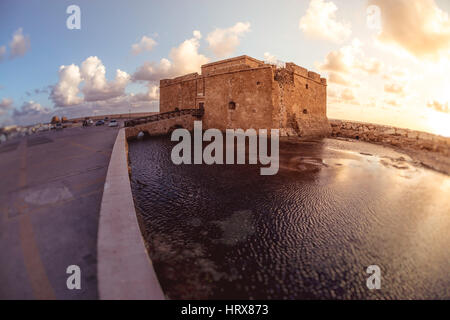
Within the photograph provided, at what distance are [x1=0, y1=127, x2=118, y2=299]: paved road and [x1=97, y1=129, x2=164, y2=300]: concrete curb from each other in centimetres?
37

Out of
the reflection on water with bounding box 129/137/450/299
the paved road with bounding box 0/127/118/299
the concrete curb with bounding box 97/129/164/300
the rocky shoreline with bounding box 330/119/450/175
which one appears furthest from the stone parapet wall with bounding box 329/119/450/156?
the paved road with bounding box 0/127/118/299

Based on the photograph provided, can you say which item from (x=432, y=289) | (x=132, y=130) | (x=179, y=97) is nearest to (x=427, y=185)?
(x=432, y=289)

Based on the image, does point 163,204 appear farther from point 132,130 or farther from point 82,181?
point 132,130

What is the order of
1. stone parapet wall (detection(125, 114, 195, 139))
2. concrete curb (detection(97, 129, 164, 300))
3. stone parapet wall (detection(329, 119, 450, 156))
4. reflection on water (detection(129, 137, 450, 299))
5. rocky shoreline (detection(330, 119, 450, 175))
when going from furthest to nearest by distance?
1. stone parapet wall (detection(125, 114, 195, 139))
2. stone parapet wall (detection(329, 119, 450, 156))
3. rocky shoreline (detection(330, 119, 450, 175))
4. reflection on water (detection(129, 137, 450, 299))
5. concrete curb (detection(97, 129, 164, 300))

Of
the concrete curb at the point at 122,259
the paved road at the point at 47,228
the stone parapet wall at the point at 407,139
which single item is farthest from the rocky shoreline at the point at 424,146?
the paved road at the point at 47,228

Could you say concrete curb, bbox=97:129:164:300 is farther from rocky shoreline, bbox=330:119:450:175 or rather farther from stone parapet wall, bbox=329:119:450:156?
stone parapet wall, bbox=329:119:450:156

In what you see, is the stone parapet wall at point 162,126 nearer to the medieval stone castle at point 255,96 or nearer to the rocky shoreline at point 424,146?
the medieval stone castle at point 255,96

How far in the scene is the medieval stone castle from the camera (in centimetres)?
1994

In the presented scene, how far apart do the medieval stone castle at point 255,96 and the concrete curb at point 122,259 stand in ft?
59.8

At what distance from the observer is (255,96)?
20328 millimetres

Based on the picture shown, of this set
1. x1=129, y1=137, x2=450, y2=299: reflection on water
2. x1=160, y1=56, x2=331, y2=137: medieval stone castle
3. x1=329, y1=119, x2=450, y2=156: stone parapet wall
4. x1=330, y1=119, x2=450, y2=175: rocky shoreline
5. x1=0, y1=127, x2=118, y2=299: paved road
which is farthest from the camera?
x1=160, y1=56, x2=331, y2=137: medieval stone castle

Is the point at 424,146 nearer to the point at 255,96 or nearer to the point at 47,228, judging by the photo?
the point at 255,96

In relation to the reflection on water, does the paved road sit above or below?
above

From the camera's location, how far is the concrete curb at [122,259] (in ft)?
6.67
